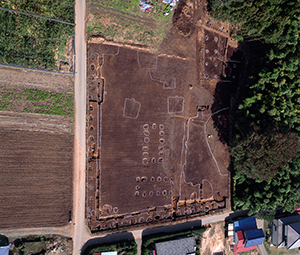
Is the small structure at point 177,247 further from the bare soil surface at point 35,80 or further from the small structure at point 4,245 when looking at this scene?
the bare soil surface at point 35,80

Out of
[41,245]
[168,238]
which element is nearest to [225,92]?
[168,238]

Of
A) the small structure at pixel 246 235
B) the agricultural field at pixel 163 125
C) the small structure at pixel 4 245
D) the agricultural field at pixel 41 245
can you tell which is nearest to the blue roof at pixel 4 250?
the small structure at pixel 4 245

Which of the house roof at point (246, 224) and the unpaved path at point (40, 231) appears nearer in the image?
the unpaved path at point (40, 231)

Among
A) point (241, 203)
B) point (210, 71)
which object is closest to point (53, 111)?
point (210, 71)

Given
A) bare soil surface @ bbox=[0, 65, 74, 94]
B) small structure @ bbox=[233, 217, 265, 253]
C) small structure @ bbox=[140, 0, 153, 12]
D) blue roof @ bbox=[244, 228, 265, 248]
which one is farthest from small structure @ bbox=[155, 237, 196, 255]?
small structure @ bbox=[140, 0, 153, 12]

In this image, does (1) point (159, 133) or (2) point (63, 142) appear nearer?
(2) point (63, 142)

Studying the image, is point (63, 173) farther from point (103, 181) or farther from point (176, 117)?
point (176, 117)

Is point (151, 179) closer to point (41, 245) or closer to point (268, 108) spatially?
point (41, 245)
